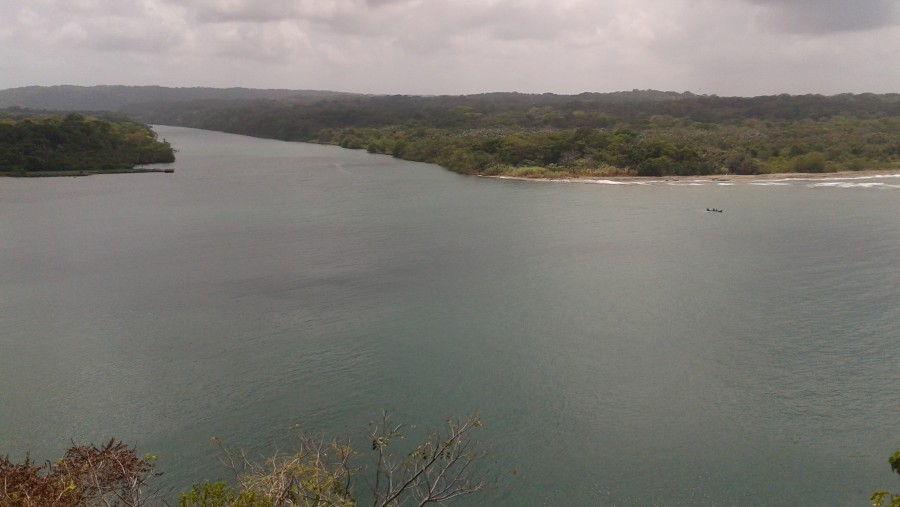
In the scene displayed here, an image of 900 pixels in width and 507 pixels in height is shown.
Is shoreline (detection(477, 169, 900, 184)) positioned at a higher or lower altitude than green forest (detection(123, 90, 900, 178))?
lower

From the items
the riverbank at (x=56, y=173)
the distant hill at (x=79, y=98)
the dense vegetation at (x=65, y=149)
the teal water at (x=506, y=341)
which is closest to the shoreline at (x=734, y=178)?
the teal water at (x=506, y=341)

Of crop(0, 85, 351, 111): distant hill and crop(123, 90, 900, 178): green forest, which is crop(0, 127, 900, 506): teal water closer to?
crop(123, 90, 900, 178): green forest

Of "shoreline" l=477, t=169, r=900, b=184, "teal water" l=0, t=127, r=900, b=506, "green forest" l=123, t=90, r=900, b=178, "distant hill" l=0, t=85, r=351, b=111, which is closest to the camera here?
"teal water" l=0, t=127, r=900, b=506

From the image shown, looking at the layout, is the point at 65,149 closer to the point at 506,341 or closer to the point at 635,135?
the point at 635,135

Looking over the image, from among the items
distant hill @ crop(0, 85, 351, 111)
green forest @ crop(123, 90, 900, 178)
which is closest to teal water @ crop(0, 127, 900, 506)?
green forest @ crop(123, 90, 900, 178)

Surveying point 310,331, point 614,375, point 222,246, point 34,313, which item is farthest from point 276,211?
point 614,375

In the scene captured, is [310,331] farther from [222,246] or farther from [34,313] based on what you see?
[222,246]

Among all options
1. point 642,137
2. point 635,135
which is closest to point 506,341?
point 635,135

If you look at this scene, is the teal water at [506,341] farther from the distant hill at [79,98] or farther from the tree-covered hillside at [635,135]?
the distant hill at [79,98]
